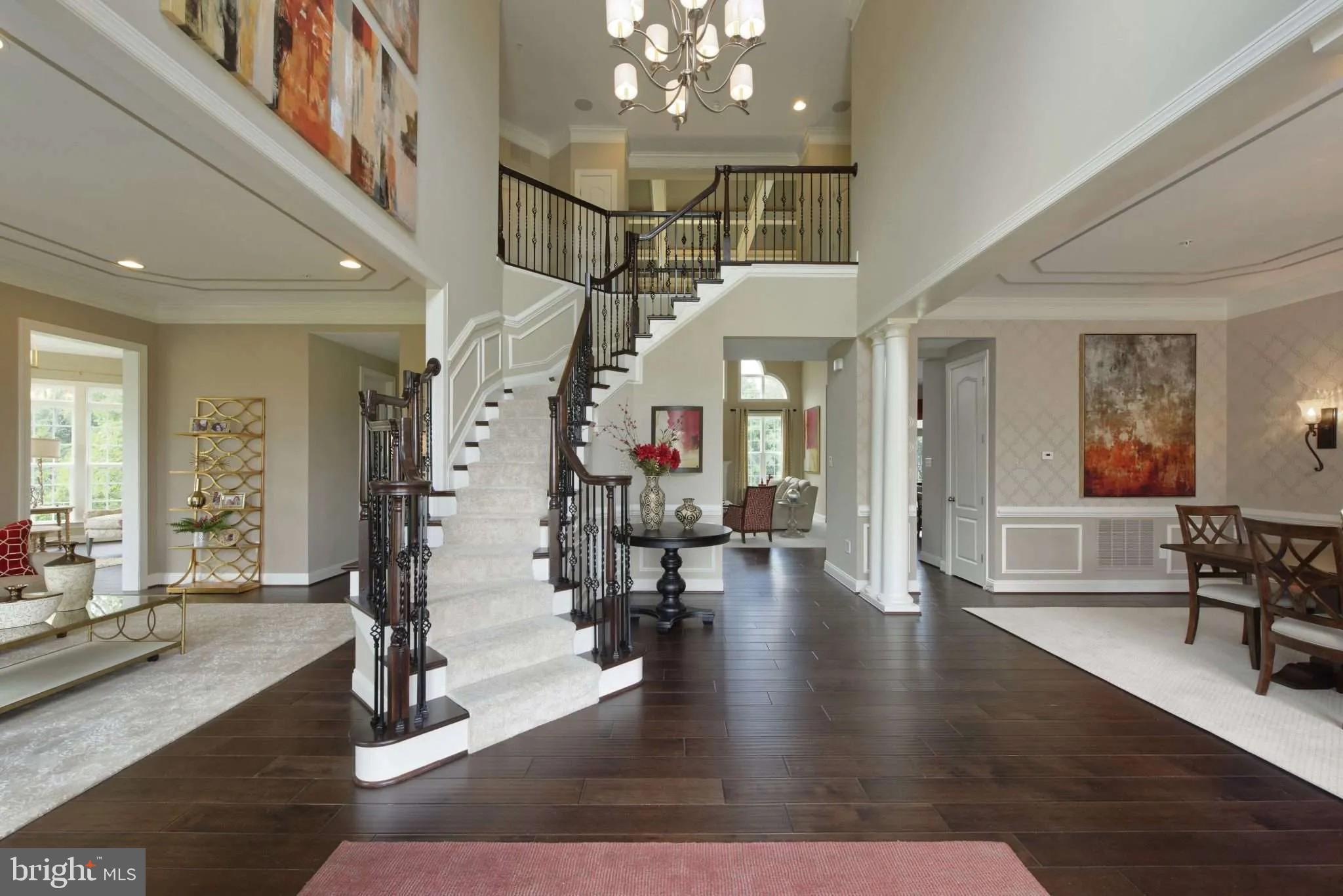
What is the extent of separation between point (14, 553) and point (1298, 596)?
7.96m

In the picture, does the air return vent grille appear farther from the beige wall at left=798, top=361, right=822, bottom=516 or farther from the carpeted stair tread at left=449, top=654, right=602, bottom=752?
the carpeted stair tread at left=449, top=654, right=602, bottom=752

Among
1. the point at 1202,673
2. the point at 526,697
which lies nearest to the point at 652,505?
the point at 526,697

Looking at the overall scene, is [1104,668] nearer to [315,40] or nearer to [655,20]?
[315,40]

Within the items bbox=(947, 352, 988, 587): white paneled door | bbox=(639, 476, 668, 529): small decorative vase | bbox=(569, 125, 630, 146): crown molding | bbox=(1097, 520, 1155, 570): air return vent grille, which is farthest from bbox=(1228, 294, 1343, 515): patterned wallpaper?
bbox=(569, 125, 630, 146): crown molding

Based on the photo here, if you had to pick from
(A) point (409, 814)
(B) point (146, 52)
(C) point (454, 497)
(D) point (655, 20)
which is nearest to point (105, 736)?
(A) point (409, 814)

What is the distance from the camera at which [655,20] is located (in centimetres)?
650

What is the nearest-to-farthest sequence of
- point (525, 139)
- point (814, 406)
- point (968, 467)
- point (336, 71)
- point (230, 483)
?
point (336, 71) < point (230, 483) < point (968, 467) < point (525, 139) < point (814, 406)

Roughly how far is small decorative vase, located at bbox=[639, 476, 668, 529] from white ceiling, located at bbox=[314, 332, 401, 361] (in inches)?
140

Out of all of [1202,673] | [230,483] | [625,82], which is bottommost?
[1202,673]

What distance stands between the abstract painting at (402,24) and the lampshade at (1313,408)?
25.6ft

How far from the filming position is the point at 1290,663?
142 inches

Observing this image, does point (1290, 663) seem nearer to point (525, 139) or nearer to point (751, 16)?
point (751, 16)

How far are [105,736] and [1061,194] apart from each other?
5297 mm

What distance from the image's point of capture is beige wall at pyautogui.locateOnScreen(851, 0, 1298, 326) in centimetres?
212
